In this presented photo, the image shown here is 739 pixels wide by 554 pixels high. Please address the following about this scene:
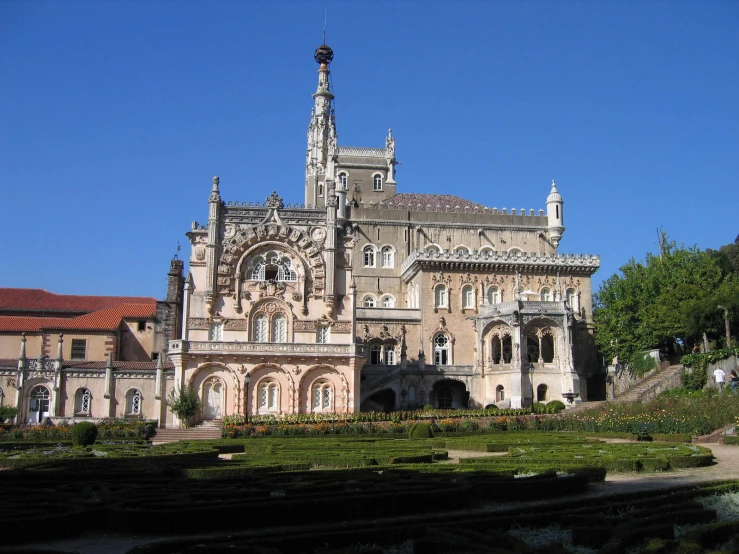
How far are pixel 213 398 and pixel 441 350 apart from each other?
20.2 metres

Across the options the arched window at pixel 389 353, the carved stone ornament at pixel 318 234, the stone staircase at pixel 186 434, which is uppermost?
the carved stone ornament at pixel 318 234

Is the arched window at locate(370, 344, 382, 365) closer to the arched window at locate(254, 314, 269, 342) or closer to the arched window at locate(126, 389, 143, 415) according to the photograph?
the arched window at locate(254, 314, 269, 342)

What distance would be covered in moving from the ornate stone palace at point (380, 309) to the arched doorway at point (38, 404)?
328 inches

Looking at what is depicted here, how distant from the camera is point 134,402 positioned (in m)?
52.5

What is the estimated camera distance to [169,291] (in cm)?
6644

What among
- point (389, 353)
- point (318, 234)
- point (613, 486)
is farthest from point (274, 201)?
point (613, 486)

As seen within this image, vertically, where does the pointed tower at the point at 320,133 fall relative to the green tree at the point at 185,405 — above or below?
above

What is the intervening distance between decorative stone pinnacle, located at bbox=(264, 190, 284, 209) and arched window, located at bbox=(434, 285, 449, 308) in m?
15.6

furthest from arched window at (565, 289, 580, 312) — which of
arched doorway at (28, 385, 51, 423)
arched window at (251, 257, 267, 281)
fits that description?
arched doorway at (28, 385, 51, 423)

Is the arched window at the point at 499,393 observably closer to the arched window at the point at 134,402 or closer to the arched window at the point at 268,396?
the arched window at the point at 268,396

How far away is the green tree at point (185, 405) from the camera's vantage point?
47.8 m

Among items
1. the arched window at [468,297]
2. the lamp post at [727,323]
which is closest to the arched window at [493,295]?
the arched window at [468,297]

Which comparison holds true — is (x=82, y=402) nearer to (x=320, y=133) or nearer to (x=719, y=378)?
(x=719, y=378)

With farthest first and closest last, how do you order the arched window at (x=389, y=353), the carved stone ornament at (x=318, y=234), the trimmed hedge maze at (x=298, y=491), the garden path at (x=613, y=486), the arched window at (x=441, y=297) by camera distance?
the arched window at (x=441, y=297) → the arched window at (x=389, y=353) → the carved stone ornament at (x=318, y=234) → the trimmed hedge maze at (x=298, y=491) → the garden path at (x=613, y=486)
